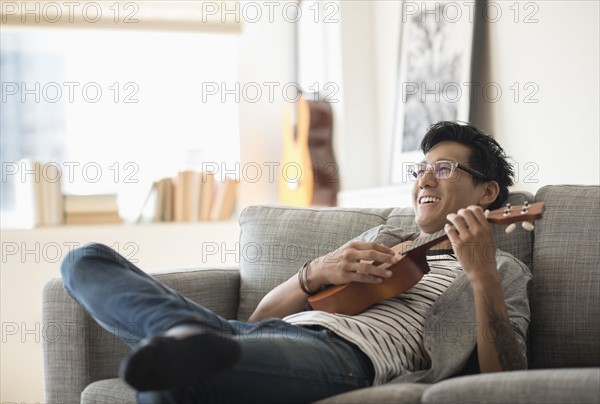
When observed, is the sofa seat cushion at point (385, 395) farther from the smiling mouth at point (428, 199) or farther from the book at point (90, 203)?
the book at point (90, 203)

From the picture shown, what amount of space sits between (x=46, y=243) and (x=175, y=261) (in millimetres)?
613

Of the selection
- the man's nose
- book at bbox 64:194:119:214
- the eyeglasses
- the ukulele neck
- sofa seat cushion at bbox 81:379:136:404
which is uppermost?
the eyeglasses

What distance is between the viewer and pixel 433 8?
332cm

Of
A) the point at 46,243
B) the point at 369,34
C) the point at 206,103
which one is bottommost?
the point at 46,243

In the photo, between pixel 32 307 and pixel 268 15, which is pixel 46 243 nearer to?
pixel 32 307

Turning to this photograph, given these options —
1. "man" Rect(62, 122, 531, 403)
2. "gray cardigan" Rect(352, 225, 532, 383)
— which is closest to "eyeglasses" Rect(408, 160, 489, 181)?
"man" Rect(62, 122, 531, 403)

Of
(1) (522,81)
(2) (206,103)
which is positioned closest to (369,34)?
(2) (206,103)

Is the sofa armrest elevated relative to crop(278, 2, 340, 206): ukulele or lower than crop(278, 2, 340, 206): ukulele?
lower

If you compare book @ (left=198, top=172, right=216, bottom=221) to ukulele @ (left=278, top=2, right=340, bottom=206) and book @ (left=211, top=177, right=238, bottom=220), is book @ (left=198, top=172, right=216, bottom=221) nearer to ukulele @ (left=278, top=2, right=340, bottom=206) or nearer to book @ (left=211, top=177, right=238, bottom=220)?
book @ (left=211, top=177, right=238, bottom=220)

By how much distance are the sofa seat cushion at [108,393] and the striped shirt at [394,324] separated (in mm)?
398

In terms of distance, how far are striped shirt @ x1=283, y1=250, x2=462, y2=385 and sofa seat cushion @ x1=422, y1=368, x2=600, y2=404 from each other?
25 centimetres

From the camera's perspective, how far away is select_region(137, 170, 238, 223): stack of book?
415 centimetres

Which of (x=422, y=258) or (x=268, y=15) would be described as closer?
(x=422, y=258)

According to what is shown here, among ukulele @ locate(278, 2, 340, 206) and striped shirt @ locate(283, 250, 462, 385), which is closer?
striped shirt @ locate(283, 250, 462, 385)
